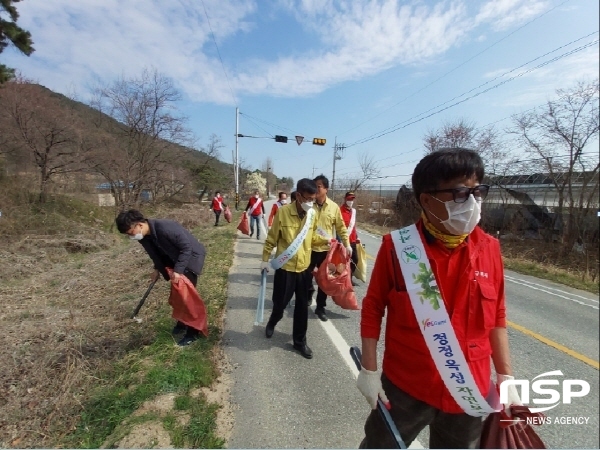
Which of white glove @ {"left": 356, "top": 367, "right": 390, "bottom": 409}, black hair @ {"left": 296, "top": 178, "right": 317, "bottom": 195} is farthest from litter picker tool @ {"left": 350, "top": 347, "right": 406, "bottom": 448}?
black hair @ {"left": 296, "top": 178, "right": 317, "bottom": 195}

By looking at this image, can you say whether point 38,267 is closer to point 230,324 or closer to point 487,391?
point 230,324

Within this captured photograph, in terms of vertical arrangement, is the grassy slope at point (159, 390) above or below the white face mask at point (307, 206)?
below

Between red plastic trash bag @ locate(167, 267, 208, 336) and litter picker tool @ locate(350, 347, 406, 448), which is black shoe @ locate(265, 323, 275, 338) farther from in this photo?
→ litter picker tool @ locate(350, 347, 406, 448)

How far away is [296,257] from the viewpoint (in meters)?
3.32

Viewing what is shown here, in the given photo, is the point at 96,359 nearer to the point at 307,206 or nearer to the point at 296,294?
the point at 296,294

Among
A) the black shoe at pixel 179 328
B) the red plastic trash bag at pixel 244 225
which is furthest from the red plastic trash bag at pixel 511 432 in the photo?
the red plastic trash bag at pixel 244 225

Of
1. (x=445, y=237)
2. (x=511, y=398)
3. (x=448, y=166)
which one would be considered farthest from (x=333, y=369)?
(x=448, y=166)

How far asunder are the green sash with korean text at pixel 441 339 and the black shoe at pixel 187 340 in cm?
275

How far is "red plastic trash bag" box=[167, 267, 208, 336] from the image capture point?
318 centimetres

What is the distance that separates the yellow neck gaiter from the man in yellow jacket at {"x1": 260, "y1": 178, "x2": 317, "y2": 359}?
1.98 metres

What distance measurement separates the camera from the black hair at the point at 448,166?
1260mm

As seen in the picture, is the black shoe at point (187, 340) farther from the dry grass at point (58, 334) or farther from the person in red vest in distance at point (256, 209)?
the person in red vest in distance at point (256, 209)

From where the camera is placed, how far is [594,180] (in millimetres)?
901

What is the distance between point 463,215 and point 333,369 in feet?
7.39
